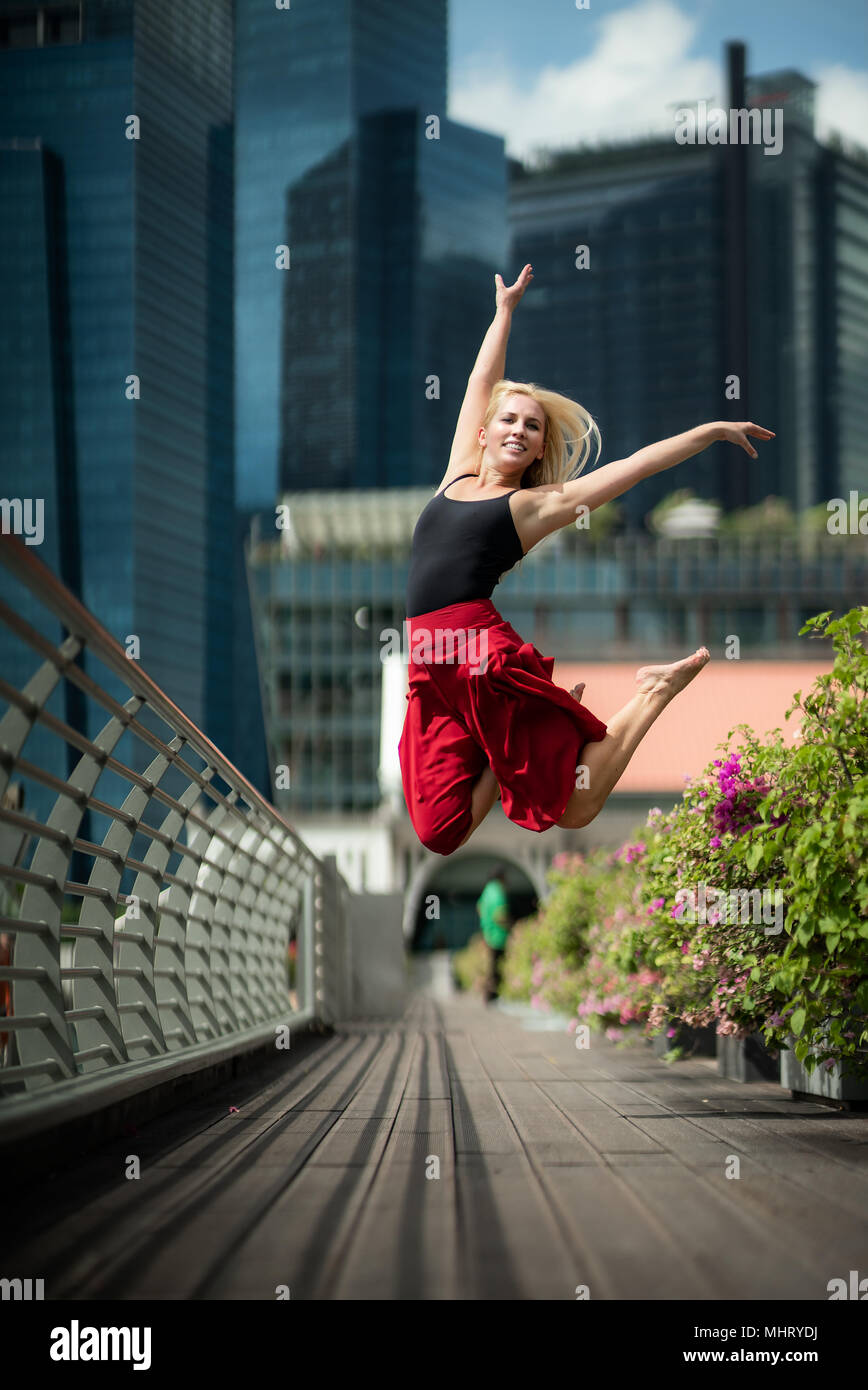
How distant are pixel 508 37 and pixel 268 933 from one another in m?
114

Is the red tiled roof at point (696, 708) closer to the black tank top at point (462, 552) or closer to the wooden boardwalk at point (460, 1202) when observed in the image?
the wooden boardwalk at point (460, 1202)

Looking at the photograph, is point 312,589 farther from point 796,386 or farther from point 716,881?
point 796,386

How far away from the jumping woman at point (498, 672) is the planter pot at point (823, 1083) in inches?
44.9

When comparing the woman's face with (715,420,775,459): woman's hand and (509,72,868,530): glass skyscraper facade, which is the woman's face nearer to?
(715,420,775,459): woman's hand

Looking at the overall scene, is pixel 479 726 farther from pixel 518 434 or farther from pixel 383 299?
pixel 383 299

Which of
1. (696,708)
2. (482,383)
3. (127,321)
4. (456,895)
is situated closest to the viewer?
(482,383)

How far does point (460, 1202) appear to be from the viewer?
2.95 metres

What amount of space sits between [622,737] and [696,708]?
33.0m

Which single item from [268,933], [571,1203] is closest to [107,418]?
[268,933]

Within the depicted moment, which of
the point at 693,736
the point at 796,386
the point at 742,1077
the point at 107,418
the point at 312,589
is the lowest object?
the point at 742,1077

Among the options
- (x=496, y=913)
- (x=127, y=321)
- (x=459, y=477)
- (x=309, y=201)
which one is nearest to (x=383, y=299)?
(x=309, y=201)

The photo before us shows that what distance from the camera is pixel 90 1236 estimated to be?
259cm

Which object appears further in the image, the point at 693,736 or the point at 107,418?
the point at 107,418

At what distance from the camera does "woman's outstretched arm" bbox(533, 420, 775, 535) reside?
3.60m
